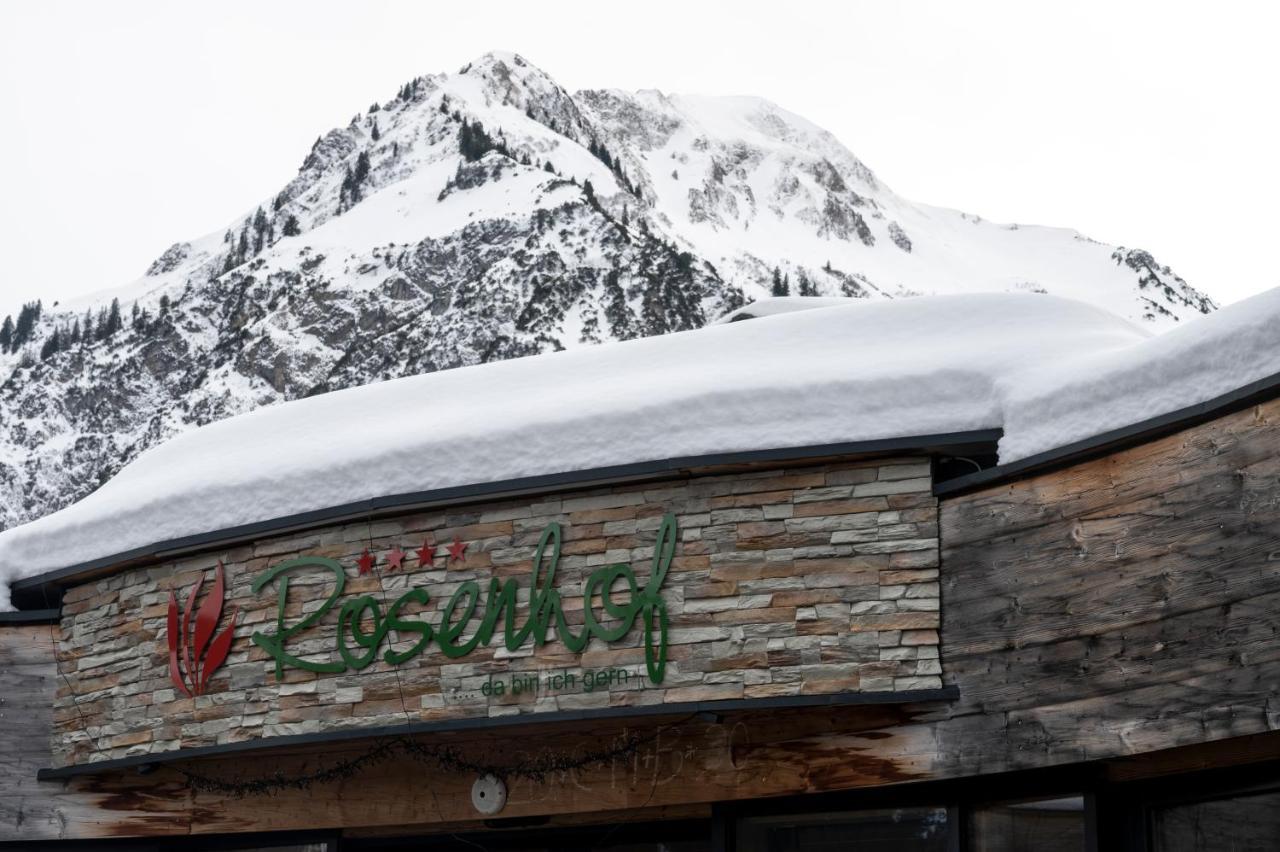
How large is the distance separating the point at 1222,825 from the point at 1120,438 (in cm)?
171

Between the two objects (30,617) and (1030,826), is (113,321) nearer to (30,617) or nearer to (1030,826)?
(30,617)

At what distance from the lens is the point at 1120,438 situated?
265 inches

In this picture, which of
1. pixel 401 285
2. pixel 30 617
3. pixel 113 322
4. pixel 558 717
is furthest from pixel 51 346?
pixel 558 717

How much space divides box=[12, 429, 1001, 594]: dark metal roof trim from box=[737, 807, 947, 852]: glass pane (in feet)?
5.99

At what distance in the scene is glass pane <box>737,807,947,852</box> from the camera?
7.52m

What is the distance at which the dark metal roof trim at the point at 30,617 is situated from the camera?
984 centimetres

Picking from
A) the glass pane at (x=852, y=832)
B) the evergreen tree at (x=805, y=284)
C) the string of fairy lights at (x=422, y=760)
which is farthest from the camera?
the evergreen tree at (x=805, y=284)

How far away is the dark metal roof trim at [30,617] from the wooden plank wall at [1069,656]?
3.09 metres

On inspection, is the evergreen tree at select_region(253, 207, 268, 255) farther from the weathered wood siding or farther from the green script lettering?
the green script lettering

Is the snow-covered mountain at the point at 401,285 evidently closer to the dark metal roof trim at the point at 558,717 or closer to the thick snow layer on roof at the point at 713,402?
the thick snow layer on roof at the point at 713,402

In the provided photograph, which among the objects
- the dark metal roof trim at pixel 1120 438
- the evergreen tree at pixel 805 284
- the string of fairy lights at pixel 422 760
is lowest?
the string of fairy lights at pixel 422 760

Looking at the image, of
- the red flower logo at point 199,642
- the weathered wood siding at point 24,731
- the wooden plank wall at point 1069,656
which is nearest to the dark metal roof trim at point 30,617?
the weathered wood siding at point 24,731

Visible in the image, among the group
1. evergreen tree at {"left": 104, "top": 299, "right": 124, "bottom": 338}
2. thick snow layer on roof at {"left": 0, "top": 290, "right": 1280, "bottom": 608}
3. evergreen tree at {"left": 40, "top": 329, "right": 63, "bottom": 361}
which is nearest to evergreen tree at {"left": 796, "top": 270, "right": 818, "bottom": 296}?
evergreen tree at {"left": 104, "top": 299, "right": 124, "bottom": 338}

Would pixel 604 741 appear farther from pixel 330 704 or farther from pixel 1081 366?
pixel 1081 366
